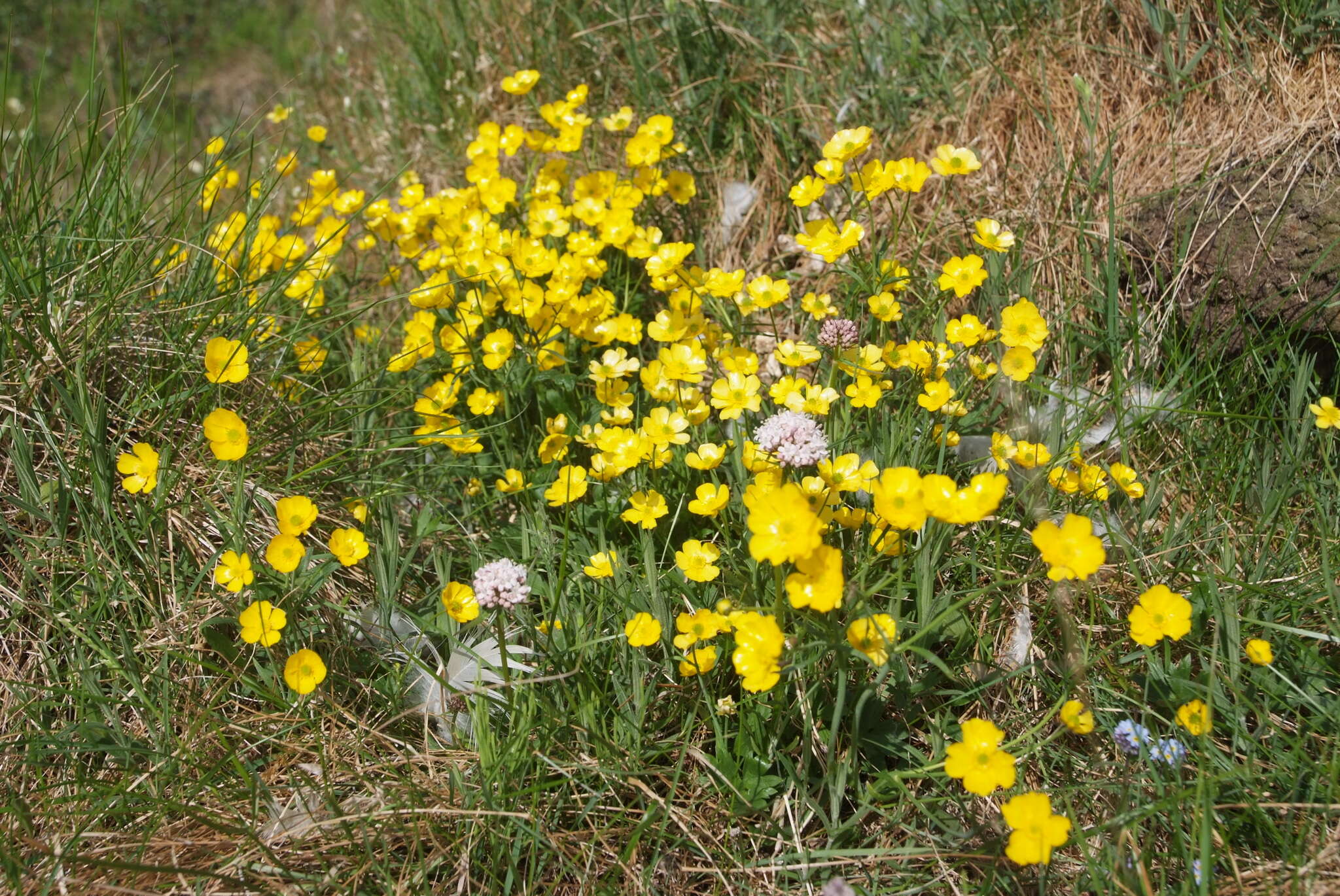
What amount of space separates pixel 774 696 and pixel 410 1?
3.71m

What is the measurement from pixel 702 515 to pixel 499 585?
529 millimetres

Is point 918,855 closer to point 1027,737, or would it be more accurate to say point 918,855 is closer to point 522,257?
point 1027,737

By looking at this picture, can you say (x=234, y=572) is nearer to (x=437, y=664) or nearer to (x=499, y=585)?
(x=437, y=664)

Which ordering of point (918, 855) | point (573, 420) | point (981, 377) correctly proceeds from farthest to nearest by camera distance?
point (573, 420) → point (981, 377) → point (918, 855)

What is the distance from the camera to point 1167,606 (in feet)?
6.09

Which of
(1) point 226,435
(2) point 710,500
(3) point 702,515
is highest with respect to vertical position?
(1) point 226,435

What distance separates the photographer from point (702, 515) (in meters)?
2.25

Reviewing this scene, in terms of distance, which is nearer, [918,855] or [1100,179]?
[918,855]

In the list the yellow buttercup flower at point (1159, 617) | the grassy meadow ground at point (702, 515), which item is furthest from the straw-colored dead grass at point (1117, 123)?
the yellow buttercup flower at point (1159, 617)

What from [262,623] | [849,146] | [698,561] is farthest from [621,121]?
[262,623]

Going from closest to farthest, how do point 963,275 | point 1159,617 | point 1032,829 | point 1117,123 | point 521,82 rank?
point 1032,829
point 1159,617
point 963,275
point 1117,123
point 521,82

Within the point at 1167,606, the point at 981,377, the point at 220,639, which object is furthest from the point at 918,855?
the point at 220,639

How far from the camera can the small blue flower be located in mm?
1798

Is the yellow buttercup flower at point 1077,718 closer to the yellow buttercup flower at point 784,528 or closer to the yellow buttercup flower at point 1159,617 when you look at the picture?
the yellow buttercup flower at point 1159,617
